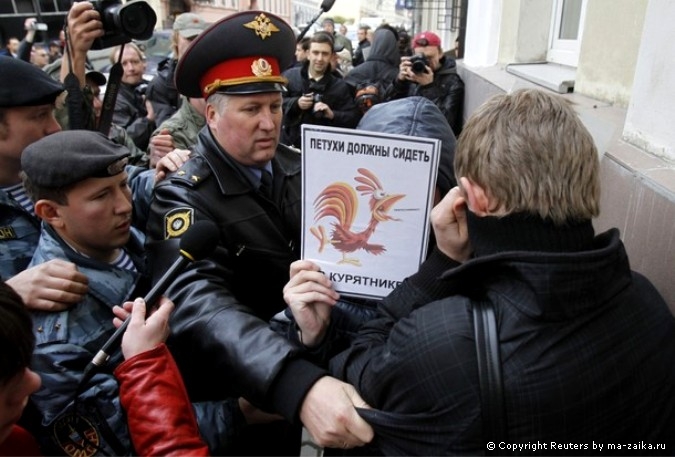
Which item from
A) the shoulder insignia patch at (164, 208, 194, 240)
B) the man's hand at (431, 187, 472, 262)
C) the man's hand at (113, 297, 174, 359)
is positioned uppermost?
the man's hand at (431, 187, 472, 262)

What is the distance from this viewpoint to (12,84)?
5.86 ft

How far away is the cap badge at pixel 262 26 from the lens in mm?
1888

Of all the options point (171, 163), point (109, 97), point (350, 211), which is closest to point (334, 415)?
point (350, 211)

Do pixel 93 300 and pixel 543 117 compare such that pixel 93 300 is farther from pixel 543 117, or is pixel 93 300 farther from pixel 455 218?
pixel 543 117

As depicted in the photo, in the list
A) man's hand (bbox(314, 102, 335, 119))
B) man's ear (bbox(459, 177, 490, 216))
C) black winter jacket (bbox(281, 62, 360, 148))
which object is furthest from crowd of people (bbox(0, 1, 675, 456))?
black winter jacket (bbox(281, 62, 360, 148))

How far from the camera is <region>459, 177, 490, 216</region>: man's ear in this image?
1.00 meters

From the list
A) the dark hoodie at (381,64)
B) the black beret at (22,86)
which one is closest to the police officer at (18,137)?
the black beret at (22,86)

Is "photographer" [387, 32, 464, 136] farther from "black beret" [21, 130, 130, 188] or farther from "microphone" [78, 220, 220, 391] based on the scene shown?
"microphone" [78, 220, 220, 391]

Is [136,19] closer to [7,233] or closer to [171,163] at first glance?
[171,163]

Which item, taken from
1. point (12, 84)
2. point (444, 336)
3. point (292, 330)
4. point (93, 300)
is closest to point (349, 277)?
point (292, 330)

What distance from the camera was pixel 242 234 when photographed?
1678mm

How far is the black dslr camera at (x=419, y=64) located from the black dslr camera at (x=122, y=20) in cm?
313

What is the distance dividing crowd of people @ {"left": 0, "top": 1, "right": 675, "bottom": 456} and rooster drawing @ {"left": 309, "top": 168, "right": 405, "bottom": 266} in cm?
9

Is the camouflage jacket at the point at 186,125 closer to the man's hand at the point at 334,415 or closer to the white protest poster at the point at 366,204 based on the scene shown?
the white protest poster at the point at 366,204
